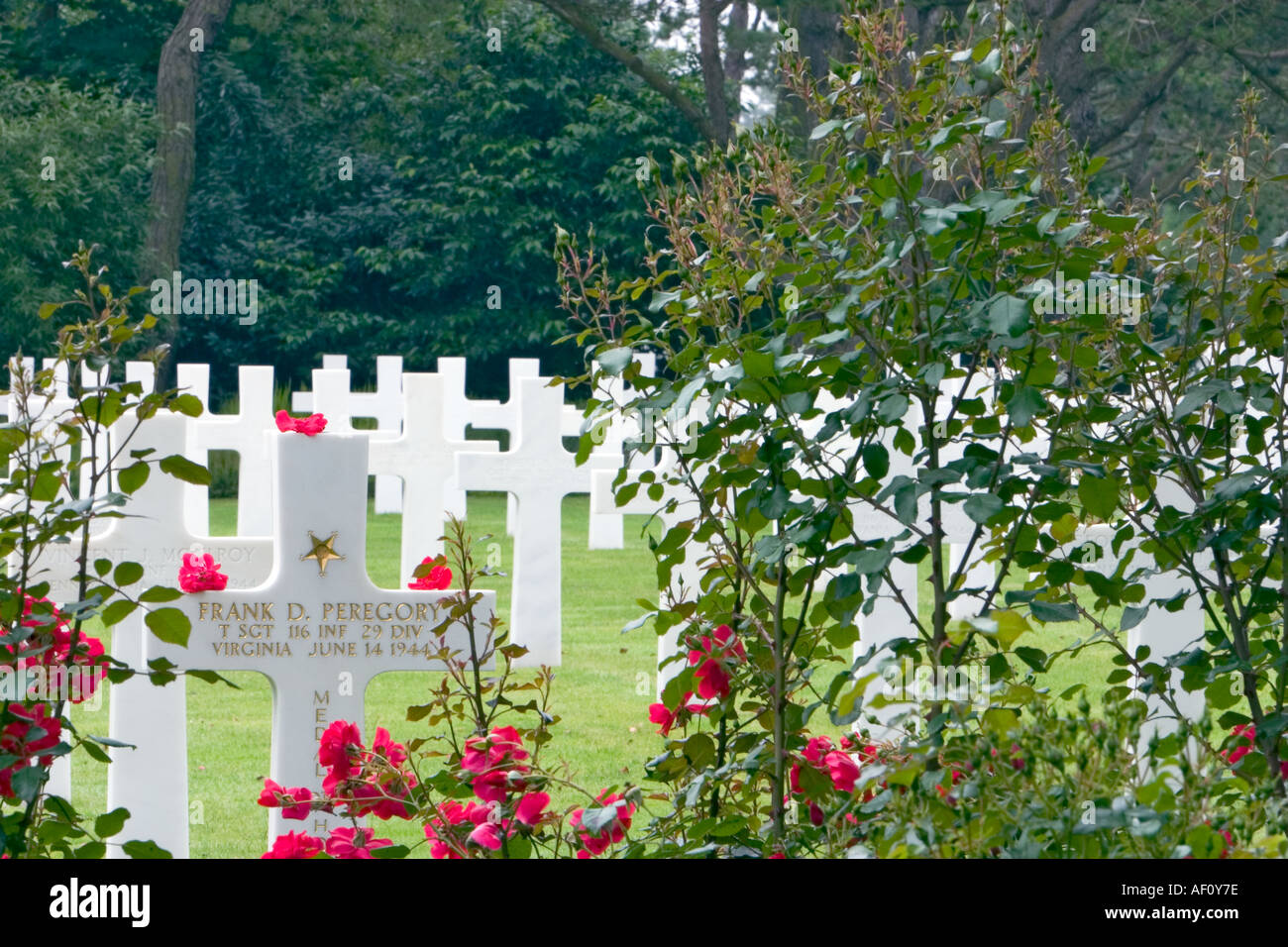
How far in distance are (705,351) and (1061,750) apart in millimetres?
1059

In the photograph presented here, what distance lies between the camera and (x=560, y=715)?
445cm

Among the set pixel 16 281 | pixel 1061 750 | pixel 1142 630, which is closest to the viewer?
pixel 1061 750

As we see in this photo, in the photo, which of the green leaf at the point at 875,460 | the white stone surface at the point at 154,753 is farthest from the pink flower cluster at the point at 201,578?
the green leaf at the point at 875,460

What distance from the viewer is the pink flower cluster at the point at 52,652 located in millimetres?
2145

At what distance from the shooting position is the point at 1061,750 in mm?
1464

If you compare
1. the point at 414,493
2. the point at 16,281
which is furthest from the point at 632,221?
the point at 414,493

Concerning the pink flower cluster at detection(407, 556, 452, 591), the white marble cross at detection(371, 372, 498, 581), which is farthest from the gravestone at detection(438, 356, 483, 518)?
the pink flower cluster at detection(407, 556, 452, 591)

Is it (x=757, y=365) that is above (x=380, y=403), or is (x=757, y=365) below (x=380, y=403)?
below

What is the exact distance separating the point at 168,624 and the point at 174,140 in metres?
20.7

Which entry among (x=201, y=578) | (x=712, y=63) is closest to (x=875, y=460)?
(x=201, y=578)

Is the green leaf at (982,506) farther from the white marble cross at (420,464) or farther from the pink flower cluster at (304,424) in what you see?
the white marble cross at (420,464)

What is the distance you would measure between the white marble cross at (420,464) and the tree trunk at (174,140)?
13919 mm

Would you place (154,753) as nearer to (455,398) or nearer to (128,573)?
(128,573)
